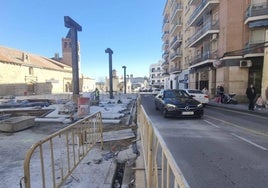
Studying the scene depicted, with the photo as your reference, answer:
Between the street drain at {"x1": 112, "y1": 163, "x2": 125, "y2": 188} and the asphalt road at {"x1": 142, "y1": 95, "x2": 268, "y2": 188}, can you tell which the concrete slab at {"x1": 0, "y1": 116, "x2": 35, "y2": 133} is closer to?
the street drain at {"x1": 112, "y1": 163, "x2": 125, "y2": 188}

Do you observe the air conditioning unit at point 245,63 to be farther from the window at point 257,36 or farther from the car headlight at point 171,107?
the car headlight at point 171,107

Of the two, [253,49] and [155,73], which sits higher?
[155,73]

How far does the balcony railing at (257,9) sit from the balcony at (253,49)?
269 centimetres

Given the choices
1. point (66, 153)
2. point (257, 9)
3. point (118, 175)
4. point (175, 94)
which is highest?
point (257, 9)

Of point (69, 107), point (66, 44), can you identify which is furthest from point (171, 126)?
point (66, 44)

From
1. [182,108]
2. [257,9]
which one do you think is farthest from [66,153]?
[257,9]

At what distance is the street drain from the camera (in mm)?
4992

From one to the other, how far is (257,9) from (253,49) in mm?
3739

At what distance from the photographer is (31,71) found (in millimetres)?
49438

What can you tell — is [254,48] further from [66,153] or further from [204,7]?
[66,153]

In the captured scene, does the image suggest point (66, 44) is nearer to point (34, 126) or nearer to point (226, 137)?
point (34, 126)

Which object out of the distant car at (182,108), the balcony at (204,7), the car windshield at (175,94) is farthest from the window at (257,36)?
the distant car at (182,108)

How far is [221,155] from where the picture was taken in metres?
5.79

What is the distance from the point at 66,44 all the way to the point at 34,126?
65.4m
